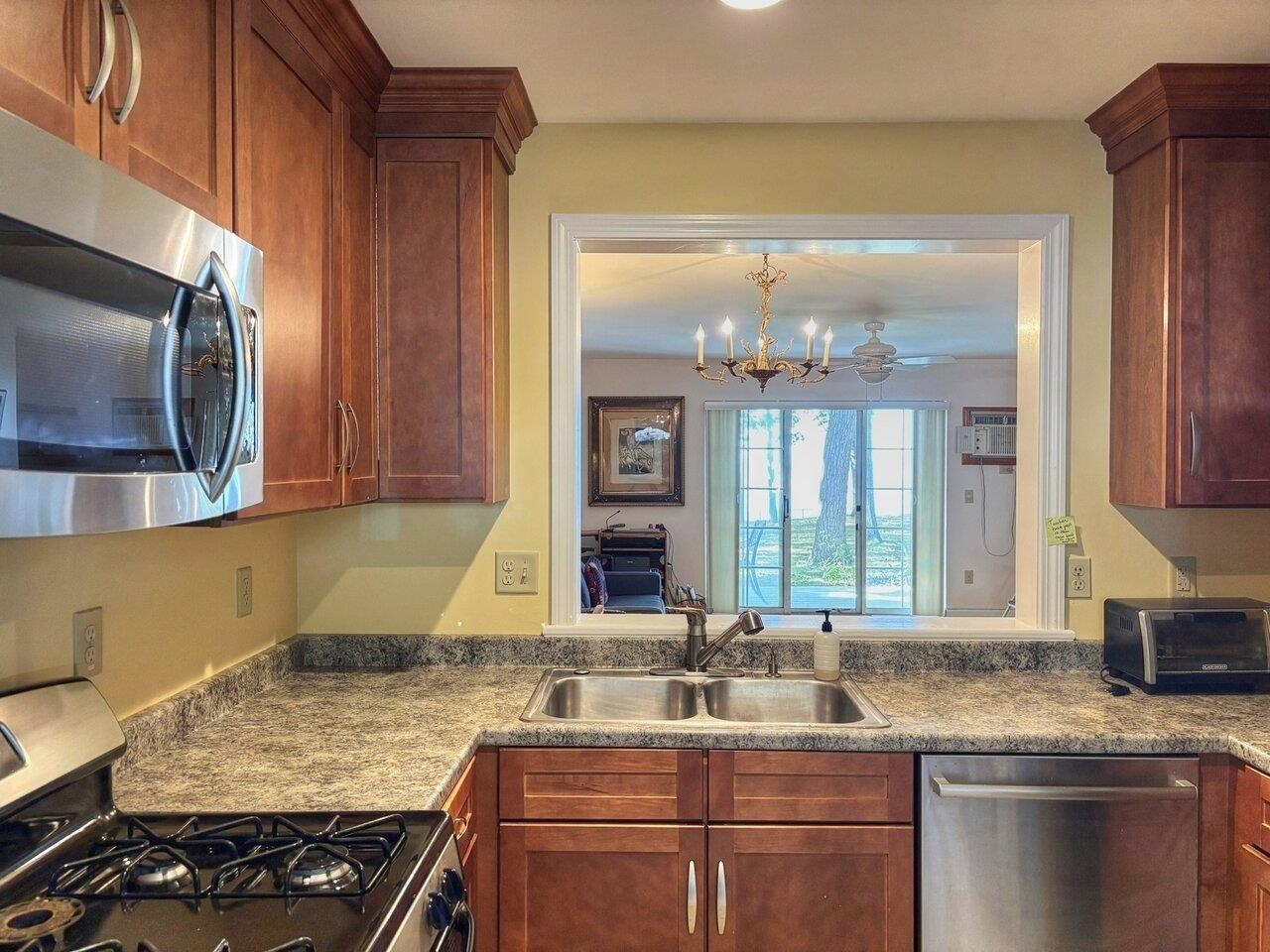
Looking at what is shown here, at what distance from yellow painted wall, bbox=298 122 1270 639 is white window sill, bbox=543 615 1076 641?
0.36 feet

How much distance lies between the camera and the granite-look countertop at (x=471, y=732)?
146cm

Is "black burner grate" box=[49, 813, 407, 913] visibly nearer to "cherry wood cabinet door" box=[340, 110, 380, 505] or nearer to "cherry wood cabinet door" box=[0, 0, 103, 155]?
"cherry wood cabinet door" box=[340, 110, 380, 505]

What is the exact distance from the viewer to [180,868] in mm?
1129

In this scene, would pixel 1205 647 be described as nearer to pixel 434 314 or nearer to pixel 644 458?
pixel 434 314

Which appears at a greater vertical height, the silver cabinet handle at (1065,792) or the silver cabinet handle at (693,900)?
the silver cabinet handle at (1065,792)

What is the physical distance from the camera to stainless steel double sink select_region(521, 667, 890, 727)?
219 centimetres

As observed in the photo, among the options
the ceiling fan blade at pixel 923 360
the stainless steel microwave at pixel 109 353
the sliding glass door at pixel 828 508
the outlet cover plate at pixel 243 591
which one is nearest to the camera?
the stainless steel microwave at pixel 109 353

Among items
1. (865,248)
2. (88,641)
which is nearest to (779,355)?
(865,248)

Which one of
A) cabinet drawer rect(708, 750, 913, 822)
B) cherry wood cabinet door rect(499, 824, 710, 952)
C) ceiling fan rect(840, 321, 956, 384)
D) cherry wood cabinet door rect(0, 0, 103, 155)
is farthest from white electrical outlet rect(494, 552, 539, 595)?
ceiling fan rect(840, 321, 956, 384)

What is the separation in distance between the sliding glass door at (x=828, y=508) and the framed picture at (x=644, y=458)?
1.28ft

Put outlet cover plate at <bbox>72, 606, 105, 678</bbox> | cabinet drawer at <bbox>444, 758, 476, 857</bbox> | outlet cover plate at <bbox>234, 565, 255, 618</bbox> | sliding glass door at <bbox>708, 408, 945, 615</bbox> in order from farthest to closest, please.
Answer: sliding glass door at <bbox>708, 408, 945, 615</bbox> < outlet cover plate at <bbox>234, 565, 255, 618</bbox> < cabinet drawer at <bbox>444, 758, 476, 857</bbox> < outlet cover plate at <bbox>72, 606, 105, 678</bbox>

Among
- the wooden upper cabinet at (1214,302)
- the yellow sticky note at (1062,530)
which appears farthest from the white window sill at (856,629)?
the wooden upper cabinet at (1214,302)

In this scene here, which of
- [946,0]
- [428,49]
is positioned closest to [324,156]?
[428,49]

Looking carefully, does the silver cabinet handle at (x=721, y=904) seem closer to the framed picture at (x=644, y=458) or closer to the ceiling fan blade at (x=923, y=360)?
the ceiling fan blade at (x=923, y=360)
